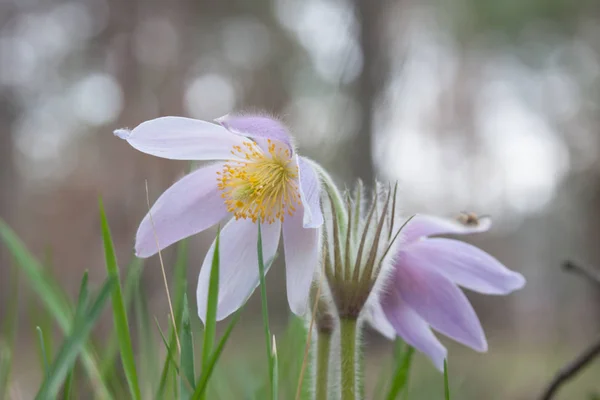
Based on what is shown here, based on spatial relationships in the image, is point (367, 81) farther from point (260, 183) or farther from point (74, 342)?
point (74, 342)

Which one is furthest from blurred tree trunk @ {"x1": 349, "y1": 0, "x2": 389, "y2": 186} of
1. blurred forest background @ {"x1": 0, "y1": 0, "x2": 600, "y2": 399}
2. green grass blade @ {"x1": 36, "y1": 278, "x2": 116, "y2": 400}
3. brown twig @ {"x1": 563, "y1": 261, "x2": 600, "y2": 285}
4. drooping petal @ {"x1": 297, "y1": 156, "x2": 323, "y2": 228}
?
green grass blade @ {"x1": 36, "y1": 278, "x2": 116, "y2": 400}

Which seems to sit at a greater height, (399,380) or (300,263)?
(300,263)

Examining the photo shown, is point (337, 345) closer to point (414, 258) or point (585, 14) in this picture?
point (414, 258)

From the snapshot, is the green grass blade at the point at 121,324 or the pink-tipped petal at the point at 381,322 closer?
the green grass blade at the point at 121,324

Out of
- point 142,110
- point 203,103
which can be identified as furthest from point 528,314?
point 142,110

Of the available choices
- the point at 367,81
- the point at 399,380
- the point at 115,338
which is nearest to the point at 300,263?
the point at 399,380

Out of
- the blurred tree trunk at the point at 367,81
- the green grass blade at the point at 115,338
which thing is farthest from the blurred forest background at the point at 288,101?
the green grass blade at the point at 115,338

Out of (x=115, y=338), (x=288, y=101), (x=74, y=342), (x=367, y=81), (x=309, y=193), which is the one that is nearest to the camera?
(x=74, y=342)

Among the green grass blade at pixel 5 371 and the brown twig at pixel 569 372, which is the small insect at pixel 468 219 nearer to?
Result: the brown twig at pixel 569 372
